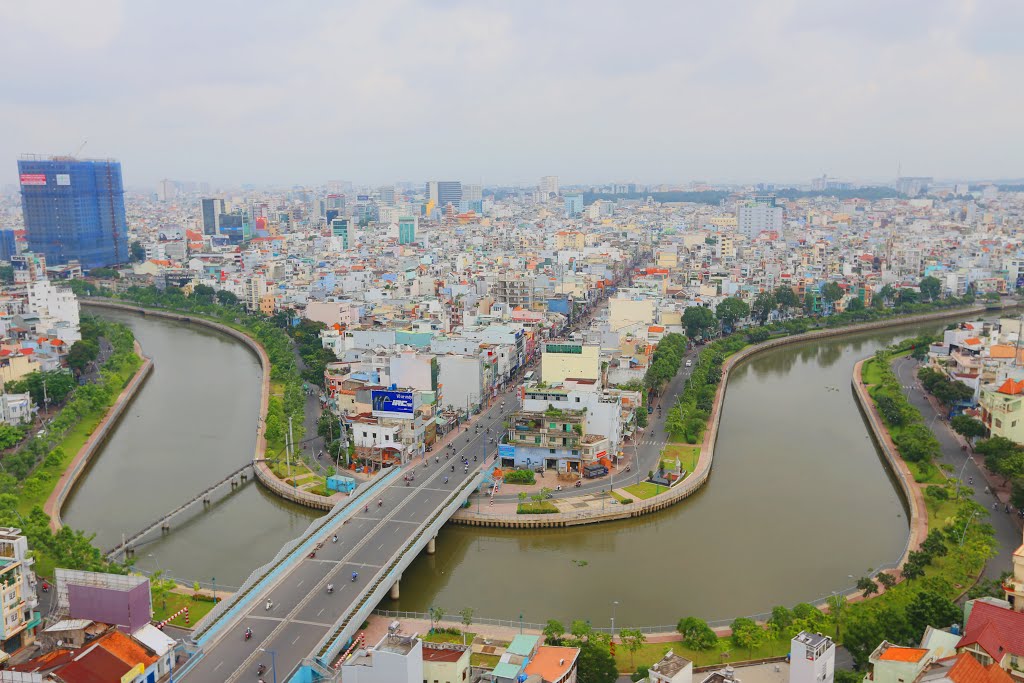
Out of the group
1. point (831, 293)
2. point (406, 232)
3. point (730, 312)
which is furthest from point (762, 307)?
point (406, 232)

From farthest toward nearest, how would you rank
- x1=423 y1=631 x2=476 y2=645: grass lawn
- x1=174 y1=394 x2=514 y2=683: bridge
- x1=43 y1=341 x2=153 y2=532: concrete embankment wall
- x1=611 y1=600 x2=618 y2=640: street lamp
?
1. x1=43 y1=341 x2=153 y2=532: concrete embankment wall
2. x1=611 y1=600 x2=618 y2=640: street lamp
3. x1=423 y1=631 x2=476 y2=645: grass lawn
4. x1=174 y1=394 x2=514 y2=683: bridge

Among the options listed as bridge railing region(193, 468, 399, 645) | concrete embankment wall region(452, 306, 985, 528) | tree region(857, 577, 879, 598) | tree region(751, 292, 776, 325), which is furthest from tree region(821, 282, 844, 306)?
bridge railing region(193, 468, 399, 645)

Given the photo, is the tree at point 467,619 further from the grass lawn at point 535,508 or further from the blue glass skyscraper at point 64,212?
the blue glass skyscraper at point 64,212

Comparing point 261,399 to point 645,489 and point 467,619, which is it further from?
point 467,619

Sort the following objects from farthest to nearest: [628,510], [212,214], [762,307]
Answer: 1. [212,214]
2. [762,307]
3. [628,510]

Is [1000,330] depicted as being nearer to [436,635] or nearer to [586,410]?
[586,410]

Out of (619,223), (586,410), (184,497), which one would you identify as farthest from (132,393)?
(619,223)

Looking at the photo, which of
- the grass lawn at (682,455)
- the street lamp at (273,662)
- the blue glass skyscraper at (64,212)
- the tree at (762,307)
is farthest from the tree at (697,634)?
the blue glass skyscraper at (64,212)

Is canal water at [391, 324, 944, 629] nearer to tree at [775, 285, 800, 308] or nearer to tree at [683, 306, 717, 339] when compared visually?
tree at [683, 306, 717, 339]
